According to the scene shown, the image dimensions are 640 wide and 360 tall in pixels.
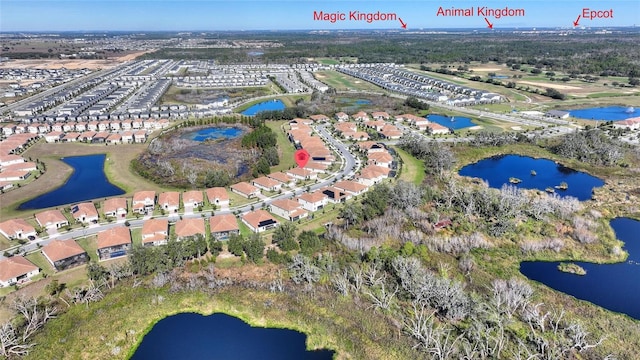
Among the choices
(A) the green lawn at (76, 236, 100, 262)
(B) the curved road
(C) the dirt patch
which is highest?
(C) the dirt patch

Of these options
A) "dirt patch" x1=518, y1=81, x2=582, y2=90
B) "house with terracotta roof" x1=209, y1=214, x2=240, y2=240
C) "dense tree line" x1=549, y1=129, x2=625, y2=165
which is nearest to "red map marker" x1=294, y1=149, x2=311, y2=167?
"house with terracotta roof" x1=209, y1=214, x2=240, y2=240

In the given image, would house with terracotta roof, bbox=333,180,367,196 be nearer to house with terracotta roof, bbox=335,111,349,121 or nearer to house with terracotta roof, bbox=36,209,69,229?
house with terracotta roof, bbox=36,209,69,229

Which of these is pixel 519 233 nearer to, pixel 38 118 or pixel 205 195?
pixel 205 195

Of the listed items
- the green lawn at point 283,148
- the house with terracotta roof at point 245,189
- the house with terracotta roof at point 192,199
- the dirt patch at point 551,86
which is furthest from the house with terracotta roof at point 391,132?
the dirt patch at point 551,86

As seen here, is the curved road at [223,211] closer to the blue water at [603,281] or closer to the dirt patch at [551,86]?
the blue water at [603,281]

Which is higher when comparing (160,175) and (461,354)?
(160,175)

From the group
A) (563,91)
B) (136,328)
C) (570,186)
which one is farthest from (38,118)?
(563,91)
